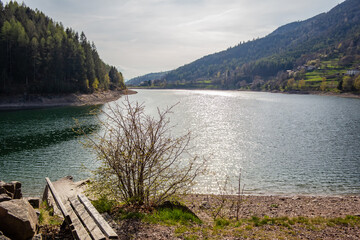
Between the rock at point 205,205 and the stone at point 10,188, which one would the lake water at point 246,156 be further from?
the stone at point 10,188

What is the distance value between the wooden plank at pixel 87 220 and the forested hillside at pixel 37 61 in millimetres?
87582

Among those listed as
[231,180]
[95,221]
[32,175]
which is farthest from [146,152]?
[32,175]

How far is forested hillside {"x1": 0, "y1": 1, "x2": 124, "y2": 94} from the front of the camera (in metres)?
81.7

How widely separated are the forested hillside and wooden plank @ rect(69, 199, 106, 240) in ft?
287

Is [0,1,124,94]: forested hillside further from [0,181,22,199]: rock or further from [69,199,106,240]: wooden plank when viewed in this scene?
[69,199,106,240]: wooden plank

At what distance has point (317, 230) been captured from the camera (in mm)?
10523

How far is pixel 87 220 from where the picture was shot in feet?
25.8

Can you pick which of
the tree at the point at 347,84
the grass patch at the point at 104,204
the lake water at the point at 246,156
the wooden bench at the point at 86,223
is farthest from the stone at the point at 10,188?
the tree at the point at 347,84

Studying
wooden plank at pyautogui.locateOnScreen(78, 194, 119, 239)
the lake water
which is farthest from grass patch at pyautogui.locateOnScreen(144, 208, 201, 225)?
the lake water

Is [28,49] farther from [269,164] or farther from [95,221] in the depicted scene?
[95,221]

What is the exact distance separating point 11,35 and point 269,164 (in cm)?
9480

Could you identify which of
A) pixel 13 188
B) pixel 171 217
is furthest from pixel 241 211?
pixel 13 188

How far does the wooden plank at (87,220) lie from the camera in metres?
6.96

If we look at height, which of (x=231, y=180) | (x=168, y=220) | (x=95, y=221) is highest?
(x=95, y=221)
